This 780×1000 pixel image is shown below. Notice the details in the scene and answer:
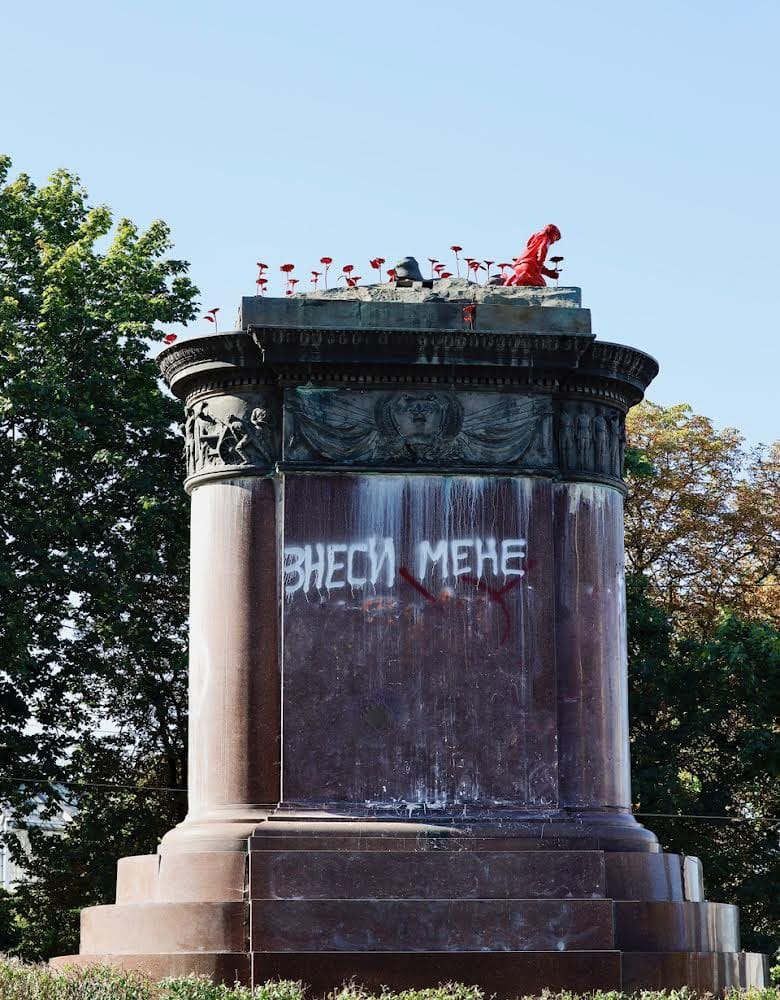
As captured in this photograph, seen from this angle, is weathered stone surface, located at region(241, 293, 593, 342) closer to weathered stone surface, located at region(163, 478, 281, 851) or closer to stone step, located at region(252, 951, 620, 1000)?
weathered stone surface, located at region(163, 478, 281, 851)

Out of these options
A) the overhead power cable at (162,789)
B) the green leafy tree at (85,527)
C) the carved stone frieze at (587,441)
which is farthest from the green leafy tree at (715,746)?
the carved stone frieze at (587,441)

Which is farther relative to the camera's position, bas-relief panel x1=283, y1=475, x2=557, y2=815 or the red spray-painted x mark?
the red spray-painted x mark

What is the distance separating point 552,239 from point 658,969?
7469 millimetres

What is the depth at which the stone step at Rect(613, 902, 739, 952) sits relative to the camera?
1552 cm

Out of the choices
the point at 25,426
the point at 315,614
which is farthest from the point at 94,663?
the point at 315,614

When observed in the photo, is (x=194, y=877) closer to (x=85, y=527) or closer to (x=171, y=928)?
(x=171, y=928)

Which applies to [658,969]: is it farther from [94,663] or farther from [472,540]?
[94,663]

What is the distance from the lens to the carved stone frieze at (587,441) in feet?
56.4

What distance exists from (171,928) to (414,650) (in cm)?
336

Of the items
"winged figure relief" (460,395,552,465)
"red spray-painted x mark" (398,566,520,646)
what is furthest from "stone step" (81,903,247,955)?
"winged figure relief" (460,395,552,465)

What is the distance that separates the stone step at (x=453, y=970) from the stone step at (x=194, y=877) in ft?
2.81

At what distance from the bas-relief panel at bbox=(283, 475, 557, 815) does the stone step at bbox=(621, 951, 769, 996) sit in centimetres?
175

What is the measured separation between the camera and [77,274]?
97.3 feet

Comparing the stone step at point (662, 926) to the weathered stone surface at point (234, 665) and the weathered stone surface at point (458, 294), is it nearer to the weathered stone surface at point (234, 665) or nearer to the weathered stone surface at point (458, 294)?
the weathered stone surface at point (234, 665)
